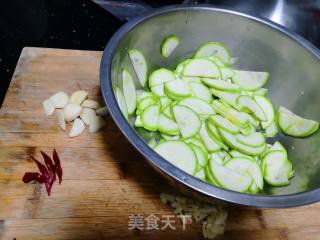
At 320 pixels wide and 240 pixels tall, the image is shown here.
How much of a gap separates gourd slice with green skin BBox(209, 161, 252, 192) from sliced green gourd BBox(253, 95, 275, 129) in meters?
0.29

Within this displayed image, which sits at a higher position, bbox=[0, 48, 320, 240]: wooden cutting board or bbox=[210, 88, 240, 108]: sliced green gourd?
bbox=[210, 88, 240, 108]: sliced green gourd

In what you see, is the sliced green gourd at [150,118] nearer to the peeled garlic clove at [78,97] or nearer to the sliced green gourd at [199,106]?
the sliced green gourd at [199,106]

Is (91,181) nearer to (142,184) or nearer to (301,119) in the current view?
(142,184)

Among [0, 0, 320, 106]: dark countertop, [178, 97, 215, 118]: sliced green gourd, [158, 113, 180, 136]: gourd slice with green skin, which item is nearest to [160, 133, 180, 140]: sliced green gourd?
[158, 113, 180, 136]: gourd slice with green skin

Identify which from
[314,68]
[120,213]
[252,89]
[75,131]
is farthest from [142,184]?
[314,68]

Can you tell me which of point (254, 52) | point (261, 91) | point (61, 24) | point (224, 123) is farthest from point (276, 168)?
point (61, 24)

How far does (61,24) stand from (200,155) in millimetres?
1056

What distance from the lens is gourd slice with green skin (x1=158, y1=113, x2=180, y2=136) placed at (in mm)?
1121

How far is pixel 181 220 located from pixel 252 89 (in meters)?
0.54

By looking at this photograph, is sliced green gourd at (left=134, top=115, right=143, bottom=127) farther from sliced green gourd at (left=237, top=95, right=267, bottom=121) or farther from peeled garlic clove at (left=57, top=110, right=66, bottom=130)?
sliced green gourd at (left=237, top=95, right=267, bottom=121)

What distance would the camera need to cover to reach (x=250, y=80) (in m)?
1.30

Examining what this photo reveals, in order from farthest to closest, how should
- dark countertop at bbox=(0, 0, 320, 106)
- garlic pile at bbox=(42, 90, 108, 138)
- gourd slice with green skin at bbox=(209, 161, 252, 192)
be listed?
1. dark countertop at bbox=(0, 0, 320, 106)
2. garlic pile at bbox=(42, 90, 108, 138)
3. gourd slice with green skin at bbox=(209, 161, 252, 192)

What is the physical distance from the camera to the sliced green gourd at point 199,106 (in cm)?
118

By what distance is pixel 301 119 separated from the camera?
1220 mm
